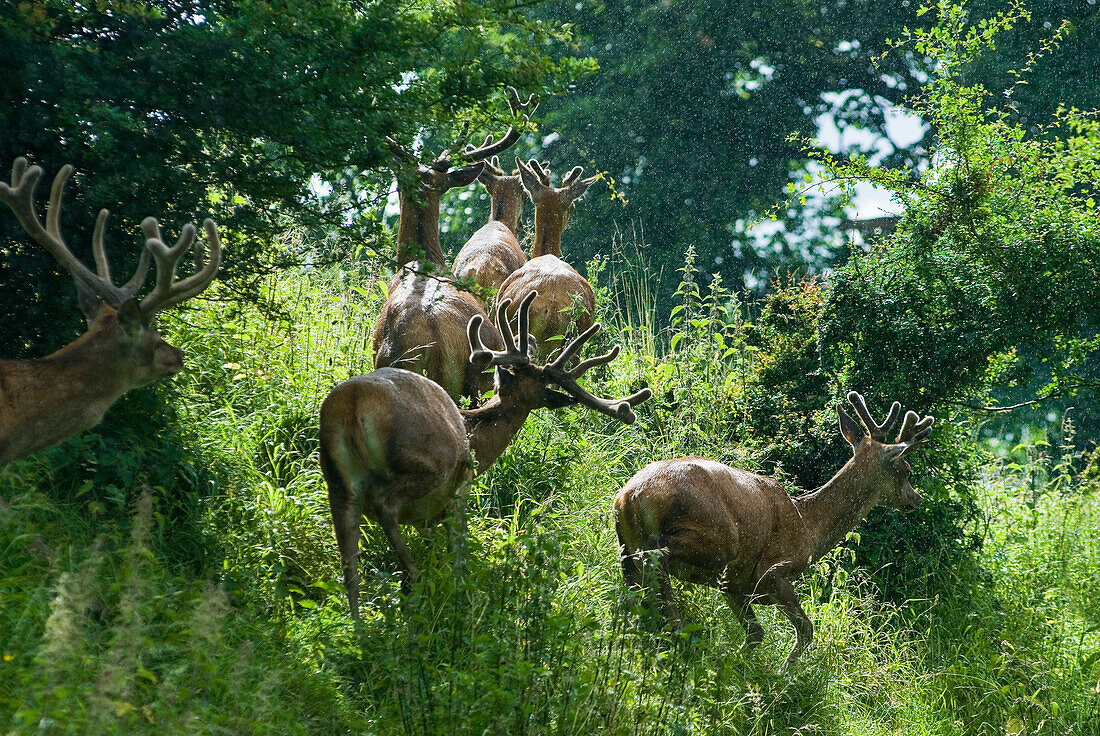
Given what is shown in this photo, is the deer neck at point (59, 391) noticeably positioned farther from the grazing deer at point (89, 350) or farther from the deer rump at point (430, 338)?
the deer rump at point (430, 338)

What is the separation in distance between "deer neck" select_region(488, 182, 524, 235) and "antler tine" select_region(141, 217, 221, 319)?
6.65 m

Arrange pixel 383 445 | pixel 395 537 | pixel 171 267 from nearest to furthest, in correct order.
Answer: pixel 171 267 → pixel 383 445 → pixel 395 537

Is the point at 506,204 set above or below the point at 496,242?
above

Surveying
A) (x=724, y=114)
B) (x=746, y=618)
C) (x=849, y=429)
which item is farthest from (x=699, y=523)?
(x=724, y=114)

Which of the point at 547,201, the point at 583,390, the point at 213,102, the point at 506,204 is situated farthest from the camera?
the point at 506,204

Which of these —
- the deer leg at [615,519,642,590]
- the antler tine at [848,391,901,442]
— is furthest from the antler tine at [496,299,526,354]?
the antler tine at [848,391,901,442]

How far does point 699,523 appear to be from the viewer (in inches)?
274

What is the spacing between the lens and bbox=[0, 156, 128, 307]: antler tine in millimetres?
→ 5305

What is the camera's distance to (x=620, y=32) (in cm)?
2139

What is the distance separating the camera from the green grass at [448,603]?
15.8 feet

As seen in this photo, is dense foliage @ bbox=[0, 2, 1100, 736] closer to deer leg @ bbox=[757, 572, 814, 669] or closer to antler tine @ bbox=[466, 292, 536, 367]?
deer leg @ bbox=[757, 572, 814, 669]

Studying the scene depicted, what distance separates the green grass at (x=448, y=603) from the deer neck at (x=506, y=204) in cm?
168

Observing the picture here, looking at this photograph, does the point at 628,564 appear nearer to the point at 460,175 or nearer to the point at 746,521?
the point at 746,521

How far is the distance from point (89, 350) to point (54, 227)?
Result: 633 millimetres
